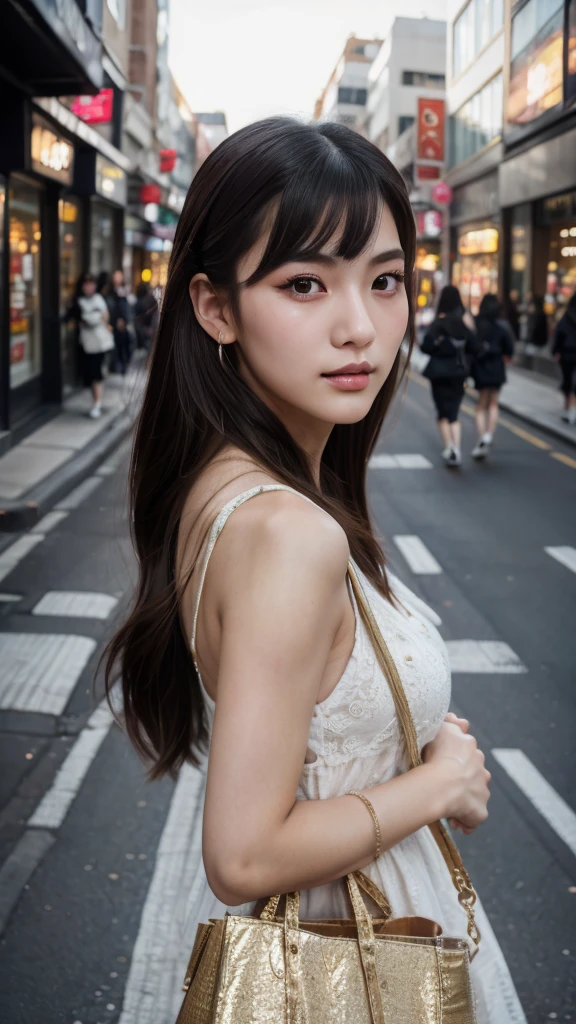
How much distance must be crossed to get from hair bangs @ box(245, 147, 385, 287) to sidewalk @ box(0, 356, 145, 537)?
18.6 ft

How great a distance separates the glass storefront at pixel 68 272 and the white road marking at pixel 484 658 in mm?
12592

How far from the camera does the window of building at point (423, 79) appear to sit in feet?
204

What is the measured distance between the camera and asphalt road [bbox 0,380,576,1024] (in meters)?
3.13

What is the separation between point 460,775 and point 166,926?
2.19 metres

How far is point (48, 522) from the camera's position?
9.41 meters

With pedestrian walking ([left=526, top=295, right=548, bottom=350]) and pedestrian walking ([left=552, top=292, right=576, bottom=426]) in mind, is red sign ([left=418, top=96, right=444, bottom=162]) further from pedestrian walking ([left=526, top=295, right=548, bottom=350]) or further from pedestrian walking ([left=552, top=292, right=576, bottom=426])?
pedestrian walking ([left=552, top=292, right=576, bottom=426])

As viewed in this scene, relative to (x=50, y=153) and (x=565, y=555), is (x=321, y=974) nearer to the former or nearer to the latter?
(x=565, y=555)

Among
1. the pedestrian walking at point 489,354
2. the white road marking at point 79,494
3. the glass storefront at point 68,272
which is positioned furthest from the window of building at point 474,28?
the white road marking at point 79,494

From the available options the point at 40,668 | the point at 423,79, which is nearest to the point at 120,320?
the point at 40,668

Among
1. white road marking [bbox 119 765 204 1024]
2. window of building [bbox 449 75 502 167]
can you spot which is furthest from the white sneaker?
window of building [bbox 449 75 502 167]

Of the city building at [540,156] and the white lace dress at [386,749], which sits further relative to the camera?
the city building at [540,156]

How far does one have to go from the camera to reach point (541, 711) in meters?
5.14

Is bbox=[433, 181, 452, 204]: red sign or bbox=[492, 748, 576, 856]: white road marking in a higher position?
bbox=[433, 181, 452, 204]: red sign

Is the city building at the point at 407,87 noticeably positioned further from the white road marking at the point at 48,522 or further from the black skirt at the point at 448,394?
the white road marking at the point at 48,522
